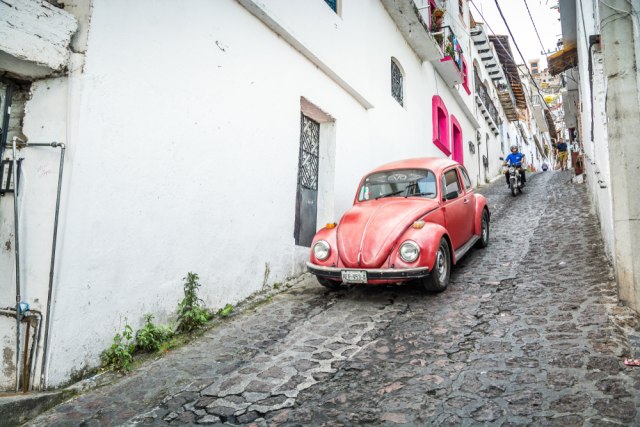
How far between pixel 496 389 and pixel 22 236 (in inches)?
145

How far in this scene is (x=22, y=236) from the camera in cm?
297

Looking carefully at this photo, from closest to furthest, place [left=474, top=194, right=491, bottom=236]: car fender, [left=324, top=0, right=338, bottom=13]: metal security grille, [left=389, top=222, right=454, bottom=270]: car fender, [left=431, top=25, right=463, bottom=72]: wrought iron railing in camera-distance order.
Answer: [left=389, top=222, right=454, bottom=270]: car fender < [left=474, top=194, right=491, bottom=236]: car fender < [left=324, top=0, right=338, bottom=13]: metal security grille < [left=431, top=25, right=463, bottom=72]: wrought iron railing

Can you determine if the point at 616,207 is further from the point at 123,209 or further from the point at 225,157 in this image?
the point at 123,209

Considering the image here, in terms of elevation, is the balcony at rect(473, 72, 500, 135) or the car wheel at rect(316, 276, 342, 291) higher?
the balcony at rect(473, 72, 500, 135)

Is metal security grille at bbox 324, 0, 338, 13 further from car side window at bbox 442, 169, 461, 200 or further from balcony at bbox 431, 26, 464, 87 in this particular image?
balcony at bbox 431, 26, 464, 87

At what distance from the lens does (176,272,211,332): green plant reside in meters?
3.94

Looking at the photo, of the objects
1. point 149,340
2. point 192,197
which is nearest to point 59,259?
point 149,340

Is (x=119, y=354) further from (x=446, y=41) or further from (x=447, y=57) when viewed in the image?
(x=446, y=41)

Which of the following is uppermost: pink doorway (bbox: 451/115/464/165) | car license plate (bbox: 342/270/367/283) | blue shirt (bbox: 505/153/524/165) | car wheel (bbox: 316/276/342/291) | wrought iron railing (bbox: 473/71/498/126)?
wrought iron railing (bbox: 473/71/498/126)

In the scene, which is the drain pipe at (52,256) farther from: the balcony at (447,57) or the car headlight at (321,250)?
the balcony at (447,57)

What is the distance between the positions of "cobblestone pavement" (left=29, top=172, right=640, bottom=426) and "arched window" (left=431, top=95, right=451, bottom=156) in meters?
8.28

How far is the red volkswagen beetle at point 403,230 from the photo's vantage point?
4249mm

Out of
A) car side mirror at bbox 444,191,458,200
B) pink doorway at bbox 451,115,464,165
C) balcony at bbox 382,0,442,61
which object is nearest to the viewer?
car side mirror at bbox 444,191,458,200

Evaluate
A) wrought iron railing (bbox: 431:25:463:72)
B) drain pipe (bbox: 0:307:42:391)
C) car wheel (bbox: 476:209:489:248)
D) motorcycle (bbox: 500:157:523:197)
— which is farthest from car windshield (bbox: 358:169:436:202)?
wrought iron railing (bbox: 431:25:463:72)
